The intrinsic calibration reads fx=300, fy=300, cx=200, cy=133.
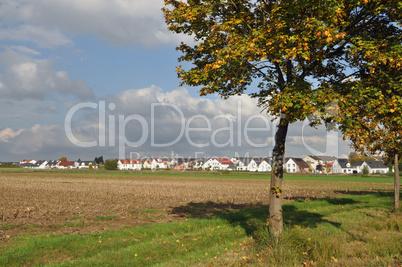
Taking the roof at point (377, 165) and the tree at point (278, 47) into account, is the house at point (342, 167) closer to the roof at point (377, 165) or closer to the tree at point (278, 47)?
the roof at point (377, 165)

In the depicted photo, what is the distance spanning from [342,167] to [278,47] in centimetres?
16847

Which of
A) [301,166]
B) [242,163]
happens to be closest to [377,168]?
[301,166]

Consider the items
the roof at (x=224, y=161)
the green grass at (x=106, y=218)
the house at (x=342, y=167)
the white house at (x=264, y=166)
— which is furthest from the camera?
the roof at (x=224, y=161)

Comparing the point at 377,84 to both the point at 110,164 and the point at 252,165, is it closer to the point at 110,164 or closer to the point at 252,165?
the point at 110,164

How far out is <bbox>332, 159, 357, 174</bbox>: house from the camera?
6212 inches

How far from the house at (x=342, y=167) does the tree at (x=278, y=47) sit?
541 ft

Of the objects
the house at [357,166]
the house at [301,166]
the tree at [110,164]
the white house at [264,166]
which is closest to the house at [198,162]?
the white house at [264,166]

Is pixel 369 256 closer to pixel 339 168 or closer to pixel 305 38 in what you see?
pixel 305 38

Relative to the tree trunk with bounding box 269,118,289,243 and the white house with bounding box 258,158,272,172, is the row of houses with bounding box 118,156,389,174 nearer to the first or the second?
the white house with bounding box 258,158,272,172

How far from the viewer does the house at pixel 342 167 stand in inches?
6212

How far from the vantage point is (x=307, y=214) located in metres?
17.8

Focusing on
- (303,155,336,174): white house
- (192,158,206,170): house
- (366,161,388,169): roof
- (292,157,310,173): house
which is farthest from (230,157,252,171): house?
(366,161,388,169): roof

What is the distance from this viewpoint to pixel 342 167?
523 feet

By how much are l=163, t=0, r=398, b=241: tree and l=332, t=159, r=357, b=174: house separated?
541 ft
